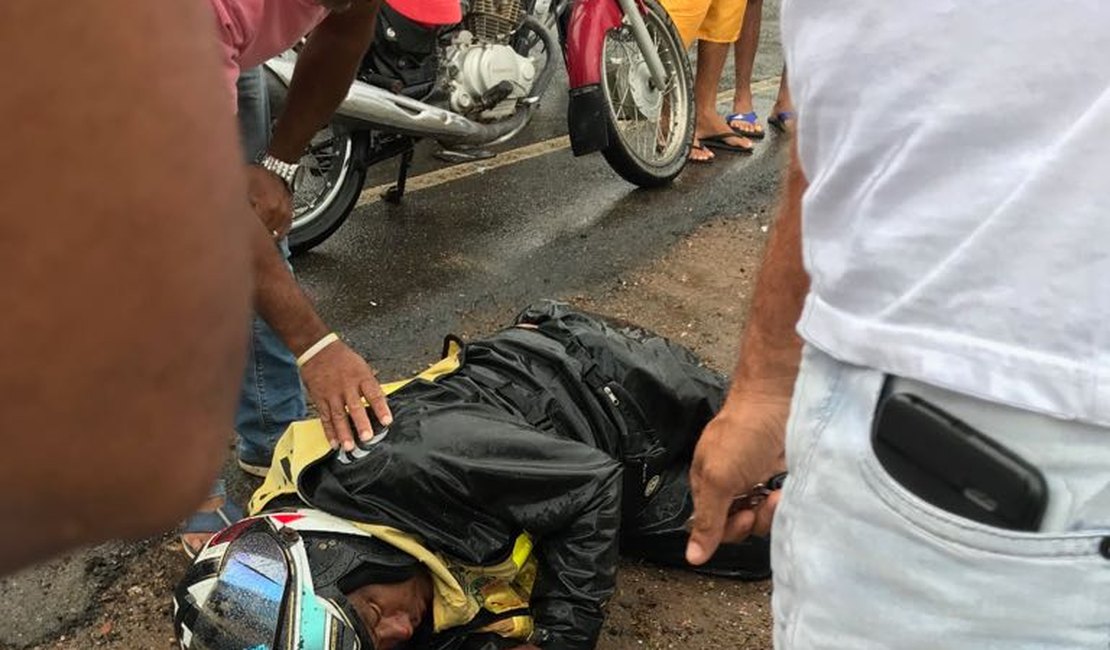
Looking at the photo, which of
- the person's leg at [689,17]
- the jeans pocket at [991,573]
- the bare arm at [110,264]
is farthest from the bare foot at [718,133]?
the bare arm at [110,264]

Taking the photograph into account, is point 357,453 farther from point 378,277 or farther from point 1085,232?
point 378,277

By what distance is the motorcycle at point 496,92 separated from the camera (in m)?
3.85

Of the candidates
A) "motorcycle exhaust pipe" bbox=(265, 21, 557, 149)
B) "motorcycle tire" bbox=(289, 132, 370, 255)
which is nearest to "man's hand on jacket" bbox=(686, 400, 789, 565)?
"motorcycle exhaust pipe" bbox=(265, 21, 557, 149)

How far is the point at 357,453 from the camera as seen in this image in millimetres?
2090

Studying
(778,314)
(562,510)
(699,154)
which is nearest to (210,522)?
(562,510)

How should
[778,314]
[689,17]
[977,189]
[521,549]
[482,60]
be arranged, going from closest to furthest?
[977,189], [778,314], [521,549], [482,60], [689,17]

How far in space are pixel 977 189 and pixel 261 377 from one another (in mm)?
2102

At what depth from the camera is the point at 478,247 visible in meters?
4.12

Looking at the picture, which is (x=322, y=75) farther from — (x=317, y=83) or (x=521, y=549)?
(x=521, y=549)

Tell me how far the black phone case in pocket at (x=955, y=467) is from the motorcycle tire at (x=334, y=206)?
10.6 ft

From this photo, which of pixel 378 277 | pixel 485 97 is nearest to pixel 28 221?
pixel 378 277

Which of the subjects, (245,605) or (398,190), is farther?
(398,190)

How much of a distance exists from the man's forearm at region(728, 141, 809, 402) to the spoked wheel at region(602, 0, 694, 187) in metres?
3.29

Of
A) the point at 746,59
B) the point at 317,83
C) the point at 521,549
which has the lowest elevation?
the point at 746,59
